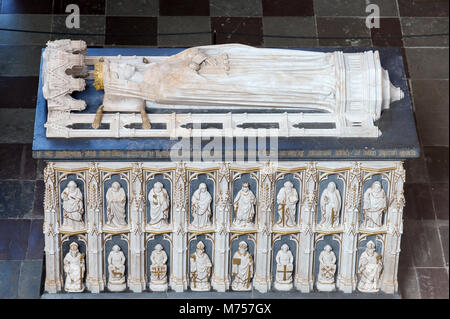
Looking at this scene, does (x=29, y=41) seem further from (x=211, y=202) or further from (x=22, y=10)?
(x=211, y=202)

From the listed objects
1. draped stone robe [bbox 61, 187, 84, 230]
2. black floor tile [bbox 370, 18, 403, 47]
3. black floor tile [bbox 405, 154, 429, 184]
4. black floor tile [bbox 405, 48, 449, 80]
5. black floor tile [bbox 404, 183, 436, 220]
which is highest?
black floor tile [bbox 370, 18, 403, 47]

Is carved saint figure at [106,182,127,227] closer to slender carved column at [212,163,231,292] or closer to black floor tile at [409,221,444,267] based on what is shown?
slender carved column at [212,163,231,292]

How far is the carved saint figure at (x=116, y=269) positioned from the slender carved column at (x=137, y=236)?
10cm

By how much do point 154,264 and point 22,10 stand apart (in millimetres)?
4932

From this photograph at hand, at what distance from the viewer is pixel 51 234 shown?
16562mm

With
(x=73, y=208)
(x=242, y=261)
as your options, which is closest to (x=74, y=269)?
(x=73, y=208)

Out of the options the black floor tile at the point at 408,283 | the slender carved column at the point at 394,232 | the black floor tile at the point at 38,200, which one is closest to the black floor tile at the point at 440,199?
the black floor tile at the point at 408,283

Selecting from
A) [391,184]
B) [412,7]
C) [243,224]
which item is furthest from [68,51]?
[412,7]

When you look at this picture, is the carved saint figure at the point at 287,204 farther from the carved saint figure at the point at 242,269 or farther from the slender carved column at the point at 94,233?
the slender carved column at the point at 94,233

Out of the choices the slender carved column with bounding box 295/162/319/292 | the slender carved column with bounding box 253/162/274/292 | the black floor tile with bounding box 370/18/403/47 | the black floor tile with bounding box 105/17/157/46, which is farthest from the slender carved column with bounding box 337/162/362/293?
the black floor tile with bounding box 105/17/157/46

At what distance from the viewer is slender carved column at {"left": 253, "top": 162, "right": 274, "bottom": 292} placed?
1638 cm

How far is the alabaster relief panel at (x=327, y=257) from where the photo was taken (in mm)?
16781

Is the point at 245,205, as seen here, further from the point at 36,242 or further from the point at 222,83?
the point at 36,242

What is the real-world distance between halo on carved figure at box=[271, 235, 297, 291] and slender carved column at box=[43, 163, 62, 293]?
259 centimetres
